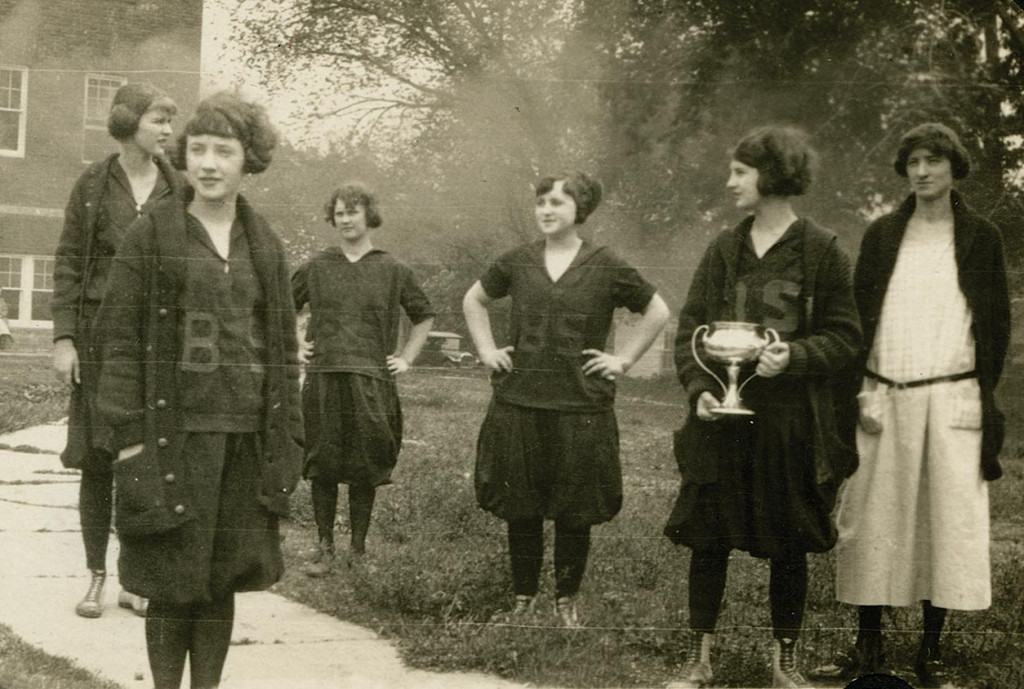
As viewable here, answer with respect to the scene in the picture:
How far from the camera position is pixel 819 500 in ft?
9.64

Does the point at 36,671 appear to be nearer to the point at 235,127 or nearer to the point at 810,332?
the point at 235,127

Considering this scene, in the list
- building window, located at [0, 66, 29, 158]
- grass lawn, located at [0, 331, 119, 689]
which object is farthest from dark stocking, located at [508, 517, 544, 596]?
building window, located at [0, 66, 29, 158]

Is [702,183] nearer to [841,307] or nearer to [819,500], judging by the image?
[841,307]

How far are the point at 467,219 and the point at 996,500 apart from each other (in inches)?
81.6

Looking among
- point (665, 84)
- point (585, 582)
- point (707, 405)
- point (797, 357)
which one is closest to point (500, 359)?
point (707, 405)

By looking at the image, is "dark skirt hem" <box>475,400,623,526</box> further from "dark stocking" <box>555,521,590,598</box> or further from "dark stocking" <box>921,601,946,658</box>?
"dark stocking" <box>921,601,946,658</box>

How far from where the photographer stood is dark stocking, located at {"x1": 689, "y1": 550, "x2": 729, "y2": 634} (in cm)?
298

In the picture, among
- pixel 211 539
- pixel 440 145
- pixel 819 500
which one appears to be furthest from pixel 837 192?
pixel 211 539

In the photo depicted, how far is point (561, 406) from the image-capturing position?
10.9 ft

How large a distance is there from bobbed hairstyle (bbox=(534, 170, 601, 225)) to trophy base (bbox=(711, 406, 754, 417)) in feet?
2.81

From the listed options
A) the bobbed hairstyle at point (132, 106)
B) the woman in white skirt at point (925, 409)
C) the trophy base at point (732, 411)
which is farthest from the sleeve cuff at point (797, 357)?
the bobbed hairstyle at point (132, 106)

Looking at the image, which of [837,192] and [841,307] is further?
[837,192]

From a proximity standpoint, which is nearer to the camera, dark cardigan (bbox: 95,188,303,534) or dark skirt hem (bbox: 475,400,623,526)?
dark cardigan (bbox: 95,188,303,534)

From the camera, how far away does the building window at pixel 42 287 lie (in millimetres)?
3299
